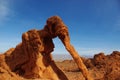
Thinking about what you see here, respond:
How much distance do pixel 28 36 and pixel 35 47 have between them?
115 centimetres

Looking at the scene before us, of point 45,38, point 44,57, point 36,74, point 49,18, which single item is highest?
point 49,18

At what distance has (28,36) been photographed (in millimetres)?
21031

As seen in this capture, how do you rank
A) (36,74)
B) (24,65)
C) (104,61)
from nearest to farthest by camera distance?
(36,74) → (24,65) → (104,61)

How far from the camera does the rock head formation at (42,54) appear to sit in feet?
67.0

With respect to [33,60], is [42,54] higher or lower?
higher

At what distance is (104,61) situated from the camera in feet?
142

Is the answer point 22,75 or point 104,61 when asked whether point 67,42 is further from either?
point 104,61

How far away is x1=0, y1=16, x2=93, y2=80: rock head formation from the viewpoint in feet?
67.0

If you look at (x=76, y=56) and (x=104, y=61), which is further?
(x=104, y=61)

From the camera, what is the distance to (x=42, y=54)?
69.4 ft

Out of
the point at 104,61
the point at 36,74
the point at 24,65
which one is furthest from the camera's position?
the point at 104,61

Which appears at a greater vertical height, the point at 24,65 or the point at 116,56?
the point at 116,56

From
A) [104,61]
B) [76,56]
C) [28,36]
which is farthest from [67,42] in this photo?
[104,61]

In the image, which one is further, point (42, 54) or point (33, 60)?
point (42, 54)
